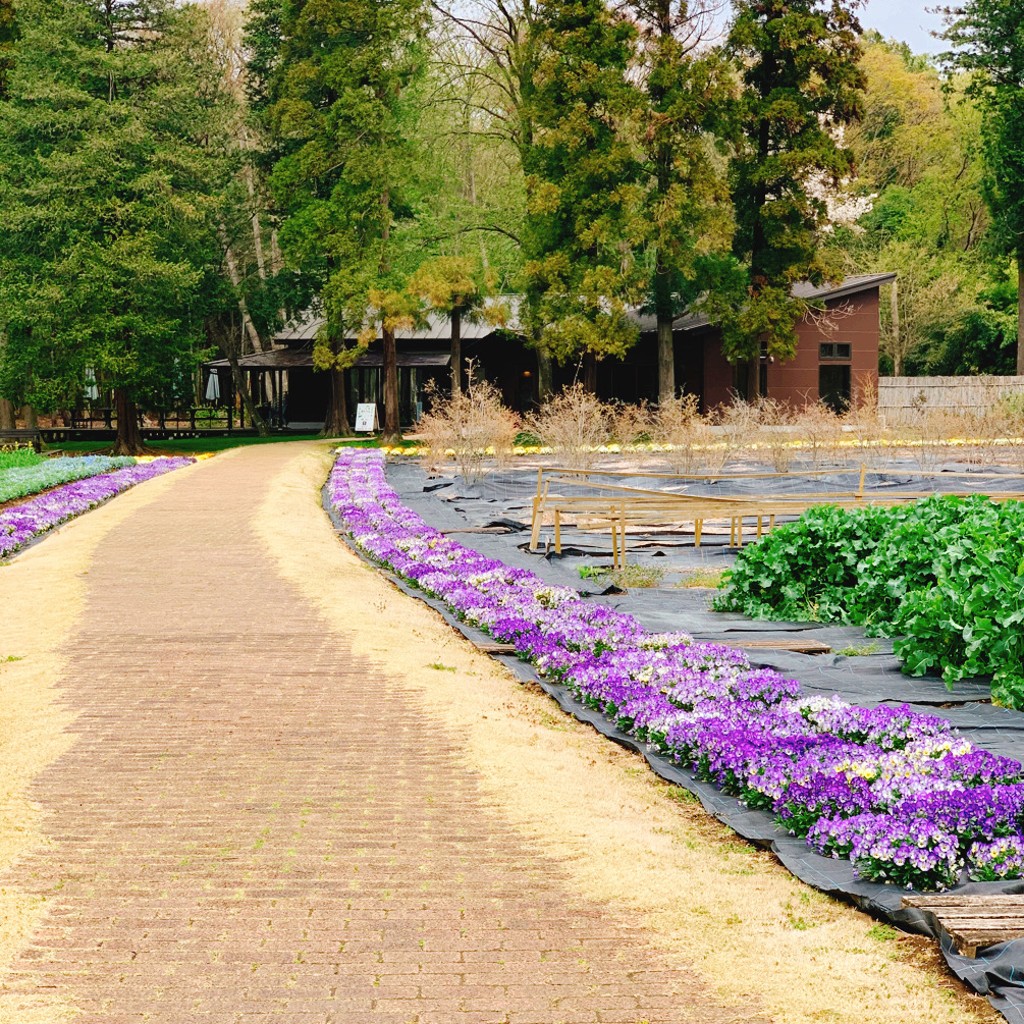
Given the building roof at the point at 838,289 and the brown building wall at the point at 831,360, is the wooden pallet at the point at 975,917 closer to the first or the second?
the building roof at the point at 838,289

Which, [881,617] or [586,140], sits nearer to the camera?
[881,617]

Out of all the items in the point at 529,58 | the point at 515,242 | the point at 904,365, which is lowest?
the point at 904,365

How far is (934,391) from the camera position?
34344 millimetres

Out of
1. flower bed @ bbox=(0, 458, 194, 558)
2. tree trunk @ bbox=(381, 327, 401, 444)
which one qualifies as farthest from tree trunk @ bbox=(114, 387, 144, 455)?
flower bed @ bbox=(0, 458, 194, 558)

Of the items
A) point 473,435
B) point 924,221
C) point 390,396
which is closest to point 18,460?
point 473,435

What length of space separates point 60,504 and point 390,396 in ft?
50.2

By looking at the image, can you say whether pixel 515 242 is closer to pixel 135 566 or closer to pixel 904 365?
pixel 904 365

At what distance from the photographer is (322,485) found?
73.9ft

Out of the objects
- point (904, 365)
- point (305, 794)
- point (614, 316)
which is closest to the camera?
point (305, 794)

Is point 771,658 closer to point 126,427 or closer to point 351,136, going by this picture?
point 126,427

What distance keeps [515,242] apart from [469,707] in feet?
94.7

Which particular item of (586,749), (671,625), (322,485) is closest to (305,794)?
(586,749)

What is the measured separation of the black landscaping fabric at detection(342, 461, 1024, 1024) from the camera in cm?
451

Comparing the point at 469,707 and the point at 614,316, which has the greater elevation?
the point at 614,316
